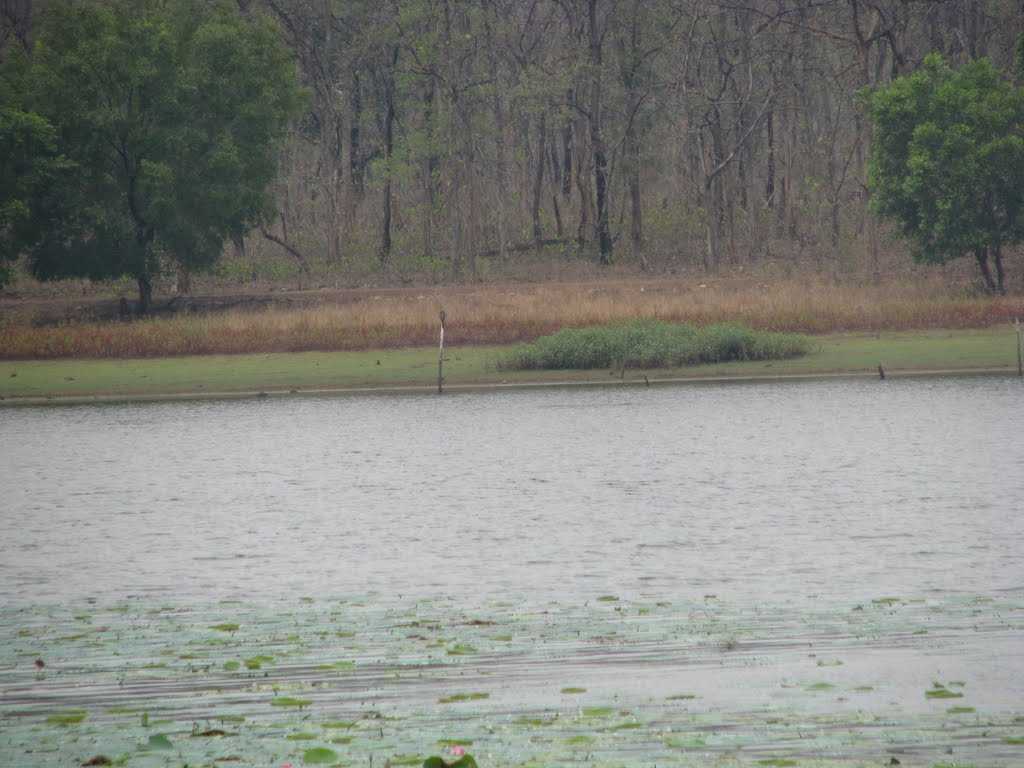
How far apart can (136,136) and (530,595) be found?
43.2 m

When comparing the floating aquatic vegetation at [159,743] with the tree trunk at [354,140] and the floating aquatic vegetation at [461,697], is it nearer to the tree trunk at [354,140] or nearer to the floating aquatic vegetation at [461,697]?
the floating aquatic vegetation at [461,697]

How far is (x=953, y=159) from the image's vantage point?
48.1m

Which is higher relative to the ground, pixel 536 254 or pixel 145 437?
pixel 536 254

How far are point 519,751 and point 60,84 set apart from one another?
48698 mm

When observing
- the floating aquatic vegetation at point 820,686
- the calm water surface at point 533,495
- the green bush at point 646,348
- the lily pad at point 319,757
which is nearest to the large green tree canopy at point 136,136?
the calm water surface at point 533,495

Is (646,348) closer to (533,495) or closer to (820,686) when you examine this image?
(533,495)

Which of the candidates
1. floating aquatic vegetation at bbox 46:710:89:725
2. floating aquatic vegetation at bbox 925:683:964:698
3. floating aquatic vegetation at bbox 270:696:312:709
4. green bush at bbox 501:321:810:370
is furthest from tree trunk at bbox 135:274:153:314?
floating aquatic vegetation at bbox 925:683:964:698

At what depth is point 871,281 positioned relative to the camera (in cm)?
5584

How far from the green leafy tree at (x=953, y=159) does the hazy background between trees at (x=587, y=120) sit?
421 inches

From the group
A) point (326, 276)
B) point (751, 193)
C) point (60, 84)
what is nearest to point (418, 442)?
point (60, 84)

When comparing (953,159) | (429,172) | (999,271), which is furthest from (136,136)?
(999,271)

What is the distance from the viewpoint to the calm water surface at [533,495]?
15836 mm

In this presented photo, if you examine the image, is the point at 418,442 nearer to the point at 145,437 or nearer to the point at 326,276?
the point at 145,437

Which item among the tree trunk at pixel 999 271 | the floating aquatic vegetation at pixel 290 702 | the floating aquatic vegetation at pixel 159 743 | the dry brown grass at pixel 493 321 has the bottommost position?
the floating aquatic vegetation at pixel 290 702
